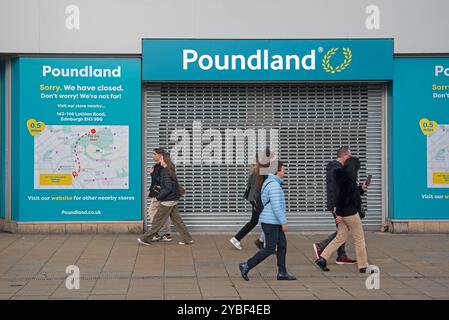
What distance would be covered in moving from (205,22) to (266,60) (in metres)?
1.38

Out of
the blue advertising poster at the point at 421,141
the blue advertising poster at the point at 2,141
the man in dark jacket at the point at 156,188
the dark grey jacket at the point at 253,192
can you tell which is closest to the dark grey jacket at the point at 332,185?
the dark grey jacket at the point at 253,192

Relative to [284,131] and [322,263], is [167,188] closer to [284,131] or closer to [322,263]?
[284,131]

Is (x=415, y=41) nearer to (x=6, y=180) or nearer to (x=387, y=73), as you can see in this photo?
(x=387, y=73)

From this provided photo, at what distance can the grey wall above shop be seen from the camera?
13.7 m

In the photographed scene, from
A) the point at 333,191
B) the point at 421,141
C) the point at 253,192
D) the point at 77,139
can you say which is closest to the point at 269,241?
the point at 333,191

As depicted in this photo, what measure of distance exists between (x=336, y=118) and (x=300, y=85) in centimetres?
98

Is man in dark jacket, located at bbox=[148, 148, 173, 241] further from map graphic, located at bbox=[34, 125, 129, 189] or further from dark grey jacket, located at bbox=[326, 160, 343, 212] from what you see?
dark grey jacket, located at bbox=[326, 160, 343, 212]

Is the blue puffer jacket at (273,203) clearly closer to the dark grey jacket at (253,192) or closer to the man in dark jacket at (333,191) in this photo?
the man in dark jacket at (333,191)

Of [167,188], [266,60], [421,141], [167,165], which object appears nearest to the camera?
[167,188]

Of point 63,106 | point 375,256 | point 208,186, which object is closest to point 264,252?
point 375,256

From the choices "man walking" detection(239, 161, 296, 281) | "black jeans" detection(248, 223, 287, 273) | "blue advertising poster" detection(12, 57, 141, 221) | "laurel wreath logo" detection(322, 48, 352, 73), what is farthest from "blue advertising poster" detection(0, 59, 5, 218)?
"black jeans" detection(248, 223, 287, 273)

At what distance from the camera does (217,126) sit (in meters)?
14.3

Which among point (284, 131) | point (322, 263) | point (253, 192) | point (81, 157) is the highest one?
point (284, 131)

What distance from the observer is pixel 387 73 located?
46.2ft
